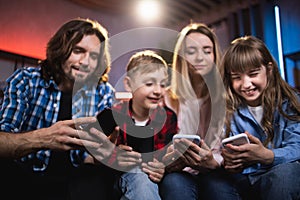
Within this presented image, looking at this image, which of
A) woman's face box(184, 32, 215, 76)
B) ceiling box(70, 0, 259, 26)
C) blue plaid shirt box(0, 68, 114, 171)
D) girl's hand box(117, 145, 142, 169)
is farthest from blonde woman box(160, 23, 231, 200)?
ceiling box(70, 0, 259, 26)

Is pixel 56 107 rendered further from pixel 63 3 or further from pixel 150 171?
pixel 63 3

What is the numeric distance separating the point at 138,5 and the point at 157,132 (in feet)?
6.00

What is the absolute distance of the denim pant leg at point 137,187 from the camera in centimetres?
70

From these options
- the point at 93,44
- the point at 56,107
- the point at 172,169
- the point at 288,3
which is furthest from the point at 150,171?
the point at 288,3

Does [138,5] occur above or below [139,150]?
above

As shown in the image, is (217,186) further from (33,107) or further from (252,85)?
(33,107)

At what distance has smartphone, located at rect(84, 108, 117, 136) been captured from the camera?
2.27ft

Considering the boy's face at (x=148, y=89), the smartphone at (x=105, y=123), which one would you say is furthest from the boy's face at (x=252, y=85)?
the smartphone at (x=105, y=123)

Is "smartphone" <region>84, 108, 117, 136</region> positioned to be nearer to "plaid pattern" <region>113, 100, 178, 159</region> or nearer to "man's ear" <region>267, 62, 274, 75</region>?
"plaid pattern" <region>113, 100, 178, 159</region>

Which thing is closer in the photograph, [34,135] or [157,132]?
[34,135]

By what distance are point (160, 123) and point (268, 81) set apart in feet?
1.42

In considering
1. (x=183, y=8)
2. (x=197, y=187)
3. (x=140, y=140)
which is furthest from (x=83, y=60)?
(x=183, y=8)

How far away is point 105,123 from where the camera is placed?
72 cm

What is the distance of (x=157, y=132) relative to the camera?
3.40ft
